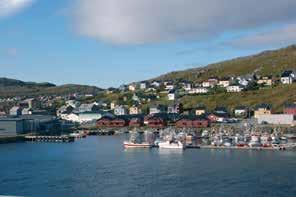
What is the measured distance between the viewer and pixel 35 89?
80.6m

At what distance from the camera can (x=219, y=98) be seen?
41438mm

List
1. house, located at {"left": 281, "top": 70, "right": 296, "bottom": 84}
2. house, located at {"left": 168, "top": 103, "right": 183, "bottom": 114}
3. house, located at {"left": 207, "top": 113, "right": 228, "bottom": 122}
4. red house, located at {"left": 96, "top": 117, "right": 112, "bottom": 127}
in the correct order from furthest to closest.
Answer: house, located at {"left": 281, "top": 70, "right": 296, "bottom": 84}, house, located at {"left": 168, "top": 103, "right": 183, "bottom": 114}, red house, located at {"left": 96, "top": 117, "right": 112, "bottom": 127}, house, located at {"left": 207, "top": 113, "right": 228, "bottom": 122}

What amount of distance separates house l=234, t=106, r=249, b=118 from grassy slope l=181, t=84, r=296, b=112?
32.1 inches

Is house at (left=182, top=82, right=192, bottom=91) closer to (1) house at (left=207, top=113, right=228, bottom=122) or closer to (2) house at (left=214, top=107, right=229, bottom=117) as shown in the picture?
(2) house at (left=214, top=107, right=229, bottom=117)

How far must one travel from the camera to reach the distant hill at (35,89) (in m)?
76.1

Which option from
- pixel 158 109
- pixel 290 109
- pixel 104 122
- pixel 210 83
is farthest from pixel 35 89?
pixel 290 109

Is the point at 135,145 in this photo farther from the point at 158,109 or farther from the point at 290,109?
the point at 158,109

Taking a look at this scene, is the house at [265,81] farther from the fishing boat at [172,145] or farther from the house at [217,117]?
the fishing boat at [172,145]

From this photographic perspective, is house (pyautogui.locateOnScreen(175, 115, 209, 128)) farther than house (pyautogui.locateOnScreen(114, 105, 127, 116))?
No

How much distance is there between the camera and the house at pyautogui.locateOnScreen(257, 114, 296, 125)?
3180 centimetres

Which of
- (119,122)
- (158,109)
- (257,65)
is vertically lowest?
(119,122)

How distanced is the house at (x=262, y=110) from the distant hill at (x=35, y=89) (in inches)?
1501

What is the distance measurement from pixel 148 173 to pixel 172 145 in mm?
8185

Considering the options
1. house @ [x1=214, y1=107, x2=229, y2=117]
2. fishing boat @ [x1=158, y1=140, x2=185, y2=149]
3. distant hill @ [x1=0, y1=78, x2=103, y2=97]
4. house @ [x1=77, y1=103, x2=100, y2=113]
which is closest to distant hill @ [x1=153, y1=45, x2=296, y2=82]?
house @ [x1=77, y1=103, x2=100, y2=113]
